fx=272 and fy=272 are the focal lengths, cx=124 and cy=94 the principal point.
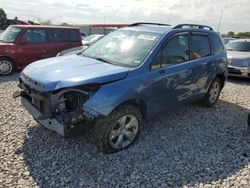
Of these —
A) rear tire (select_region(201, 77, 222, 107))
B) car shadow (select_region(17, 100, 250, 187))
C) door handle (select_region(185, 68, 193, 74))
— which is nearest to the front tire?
car shadow (select_region(17, 100, 250, 187))

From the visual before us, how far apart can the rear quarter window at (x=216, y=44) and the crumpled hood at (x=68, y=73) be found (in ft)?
9.43

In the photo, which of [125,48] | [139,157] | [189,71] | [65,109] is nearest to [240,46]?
[189,71]

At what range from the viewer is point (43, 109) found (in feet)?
12.1

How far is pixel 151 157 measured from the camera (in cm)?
396

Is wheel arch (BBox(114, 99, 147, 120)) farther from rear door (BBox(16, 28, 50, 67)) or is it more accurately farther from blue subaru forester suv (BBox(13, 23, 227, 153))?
rear door (BBox(16, 28, 50, 67))

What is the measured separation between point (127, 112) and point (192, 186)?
1300 millimetres

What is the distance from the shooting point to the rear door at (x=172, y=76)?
4262mm

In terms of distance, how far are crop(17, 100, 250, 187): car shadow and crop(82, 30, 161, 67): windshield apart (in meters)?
1.32

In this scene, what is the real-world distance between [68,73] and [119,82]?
71 centimetres

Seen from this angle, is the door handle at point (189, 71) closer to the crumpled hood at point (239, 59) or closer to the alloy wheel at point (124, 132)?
the alloy wheel at point (124, 132)

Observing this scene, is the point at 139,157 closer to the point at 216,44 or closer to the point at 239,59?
the point at 216,44

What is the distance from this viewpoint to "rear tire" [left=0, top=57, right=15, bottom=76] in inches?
362

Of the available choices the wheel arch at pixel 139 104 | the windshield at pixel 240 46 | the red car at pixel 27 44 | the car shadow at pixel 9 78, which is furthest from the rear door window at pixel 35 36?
the windshield at pixel 240 46

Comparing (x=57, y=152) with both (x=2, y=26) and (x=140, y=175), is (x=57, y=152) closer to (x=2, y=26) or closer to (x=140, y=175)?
(x=140, y=175)
